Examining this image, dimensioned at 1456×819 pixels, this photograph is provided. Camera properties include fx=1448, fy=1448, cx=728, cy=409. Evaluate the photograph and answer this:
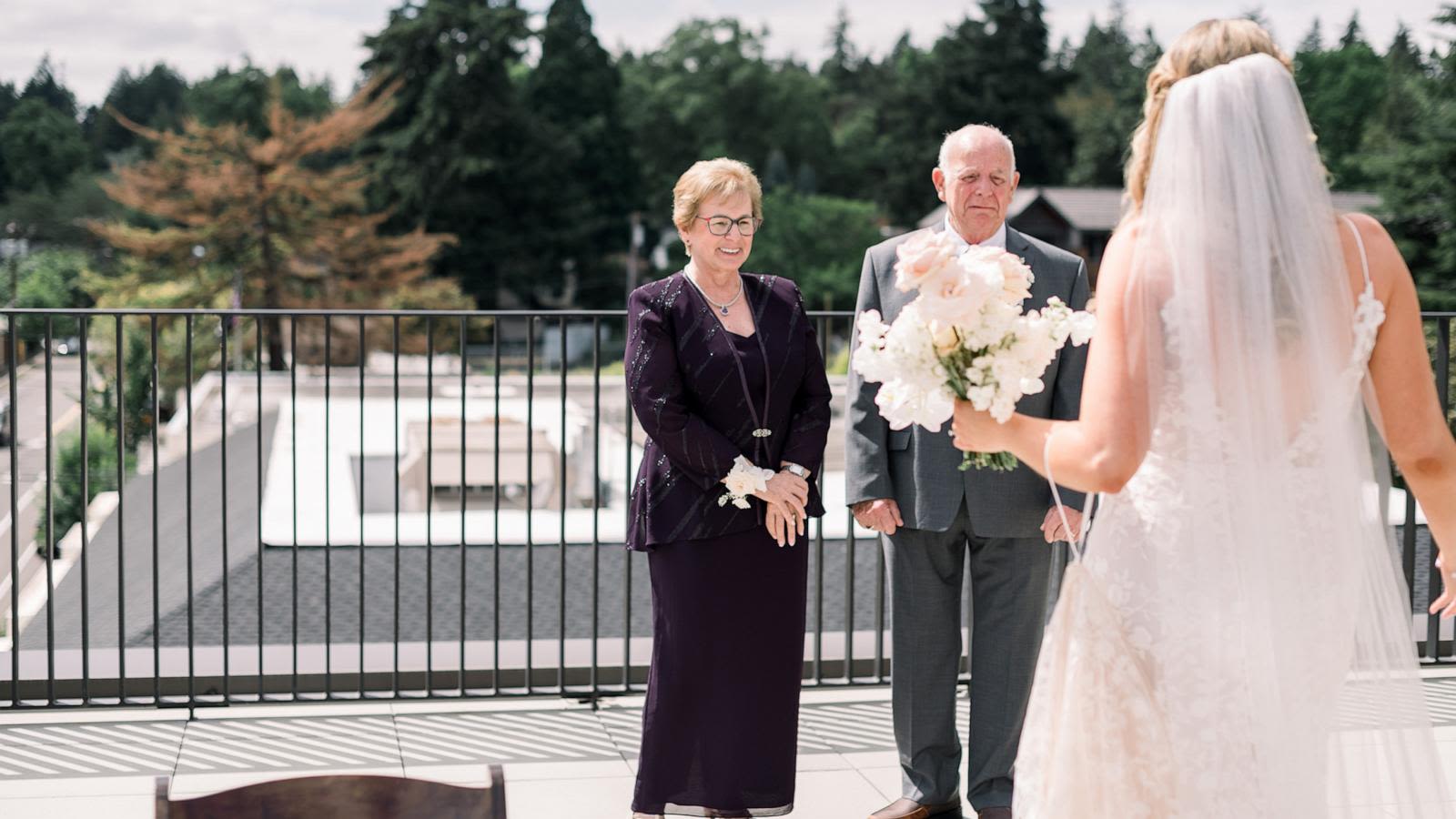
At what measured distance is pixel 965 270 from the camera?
2.31m

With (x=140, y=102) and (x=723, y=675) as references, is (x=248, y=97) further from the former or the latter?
(x=723, y=675)

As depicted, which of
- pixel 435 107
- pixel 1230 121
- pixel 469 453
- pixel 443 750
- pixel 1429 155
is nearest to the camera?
pixel 1230 121

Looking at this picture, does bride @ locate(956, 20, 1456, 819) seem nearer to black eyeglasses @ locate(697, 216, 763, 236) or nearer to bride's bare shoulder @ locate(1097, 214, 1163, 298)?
bride's bare shoulder @ locate(1097, 214, 1163, 298)

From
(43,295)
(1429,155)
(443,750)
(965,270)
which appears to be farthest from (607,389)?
(43,295)

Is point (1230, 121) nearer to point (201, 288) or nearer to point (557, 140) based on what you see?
point (201, 288)

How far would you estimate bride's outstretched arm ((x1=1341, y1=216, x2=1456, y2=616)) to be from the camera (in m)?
2.24

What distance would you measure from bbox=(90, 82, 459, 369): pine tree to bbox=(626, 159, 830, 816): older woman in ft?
114

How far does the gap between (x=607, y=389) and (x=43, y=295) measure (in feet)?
107

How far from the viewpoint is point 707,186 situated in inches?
124

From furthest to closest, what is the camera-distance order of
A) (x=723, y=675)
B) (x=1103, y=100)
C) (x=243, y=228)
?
1. (x=1103, y=100)
2. (x=243, y=228)
3. (x=723, y=675)

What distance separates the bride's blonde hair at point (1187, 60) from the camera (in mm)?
2199

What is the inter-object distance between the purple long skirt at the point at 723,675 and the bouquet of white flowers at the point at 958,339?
950 mm

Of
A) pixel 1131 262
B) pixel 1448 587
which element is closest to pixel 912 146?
pixel 1448 587

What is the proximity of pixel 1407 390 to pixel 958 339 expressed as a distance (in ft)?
2.29
